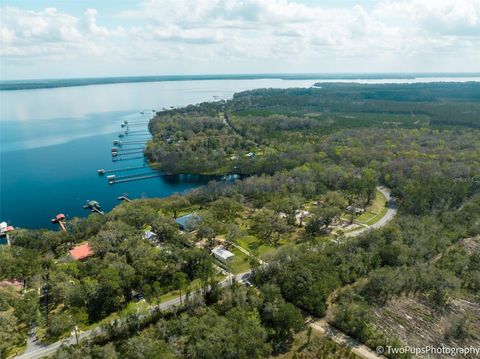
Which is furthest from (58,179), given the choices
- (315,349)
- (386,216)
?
(315,349)

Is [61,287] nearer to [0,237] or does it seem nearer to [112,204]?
[0,237]

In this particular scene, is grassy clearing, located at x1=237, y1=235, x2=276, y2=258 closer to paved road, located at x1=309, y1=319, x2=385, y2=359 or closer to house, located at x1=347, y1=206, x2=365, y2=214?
paved road, located at x1=309, y1=319, x2=385, y2=359

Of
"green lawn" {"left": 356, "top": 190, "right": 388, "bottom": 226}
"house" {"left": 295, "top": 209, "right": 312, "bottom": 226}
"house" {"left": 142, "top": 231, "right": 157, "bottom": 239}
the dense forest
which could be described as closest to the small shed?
"house" {"left": 142, "top": 231, "right": 157, "bottom": 239}

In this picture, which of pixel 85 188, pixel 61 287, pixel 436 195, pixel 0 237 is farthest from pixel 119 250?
pixel 436 195

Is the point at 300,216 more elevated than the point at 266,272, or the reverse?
the point at 266,272

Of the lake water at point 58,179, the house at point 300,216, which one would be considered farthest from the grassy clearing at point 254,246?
the lake water at point 58,179

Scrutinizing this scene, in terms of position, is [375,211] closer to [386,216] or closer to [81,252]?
[386,216]
